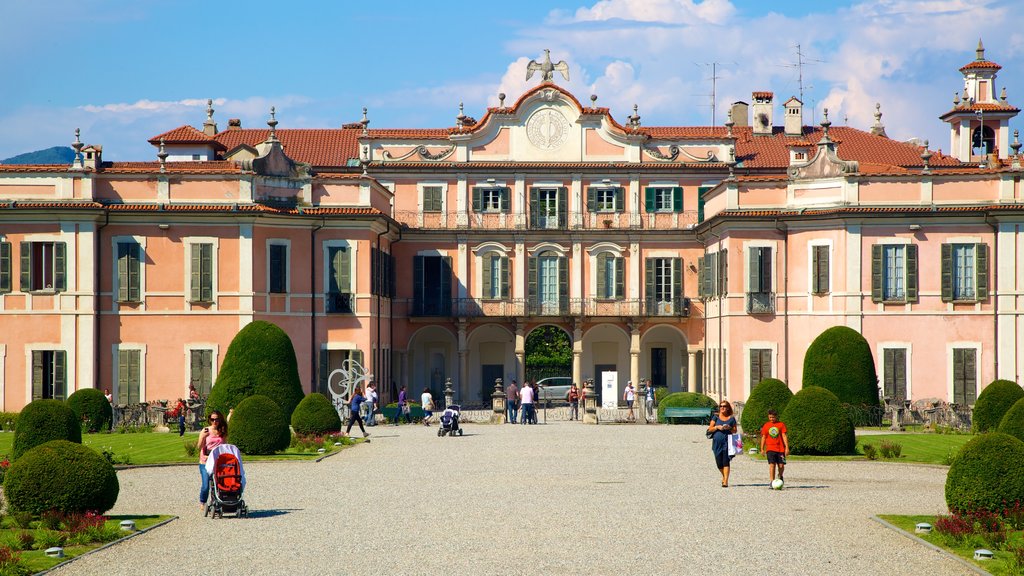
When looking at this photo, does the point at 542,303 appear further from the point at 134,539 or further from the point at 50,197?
the point at 134,539

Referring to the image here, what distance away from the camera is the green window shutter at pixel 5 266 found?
4338 centimetres

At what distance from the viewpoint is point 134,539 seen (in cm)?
1752

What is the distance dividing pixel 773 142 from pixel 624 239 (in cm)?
883

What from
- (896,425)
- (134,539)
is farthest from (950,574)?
(896,425)

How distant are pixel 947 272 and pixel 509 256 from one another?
1884cm

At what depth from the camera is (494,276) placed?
187ft

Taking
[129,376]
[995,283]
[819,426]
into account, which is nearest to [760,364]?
[995,283]

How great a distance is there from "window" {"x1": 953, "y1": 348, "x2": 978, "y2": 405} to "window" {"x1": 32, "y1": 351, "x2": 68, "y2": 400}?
28.9 metres

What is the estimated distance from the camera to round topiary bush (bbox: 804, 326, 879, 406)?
37594 mm

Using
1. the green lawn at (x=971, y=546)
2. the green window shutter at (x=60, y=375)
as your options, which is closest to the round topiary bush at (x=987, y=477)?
the green lawn at (x=971, y=546)

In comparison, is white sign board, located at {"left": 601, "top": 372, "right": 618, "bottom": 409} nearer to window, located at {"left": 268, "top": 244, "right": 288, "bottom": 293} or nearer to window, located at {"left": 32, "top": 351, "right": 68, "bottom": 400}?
window, located at {"left": 268, "top": 244, "right": 288, "bottom": 293}

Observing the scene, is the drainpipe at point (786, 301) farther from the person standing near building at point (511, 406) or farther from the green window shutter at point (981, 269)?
the person standing near building at point (511, 406)

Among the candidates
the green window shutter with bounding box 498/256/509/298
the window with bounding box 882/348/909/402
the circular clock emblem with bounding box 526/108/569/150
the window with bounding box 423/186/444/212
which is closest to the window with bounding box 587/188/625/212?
the circular clock emblem with bounding box 526/108/569/150

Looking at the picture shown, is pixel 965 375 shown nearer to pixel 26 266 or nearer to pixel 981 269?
pixel 981 269
